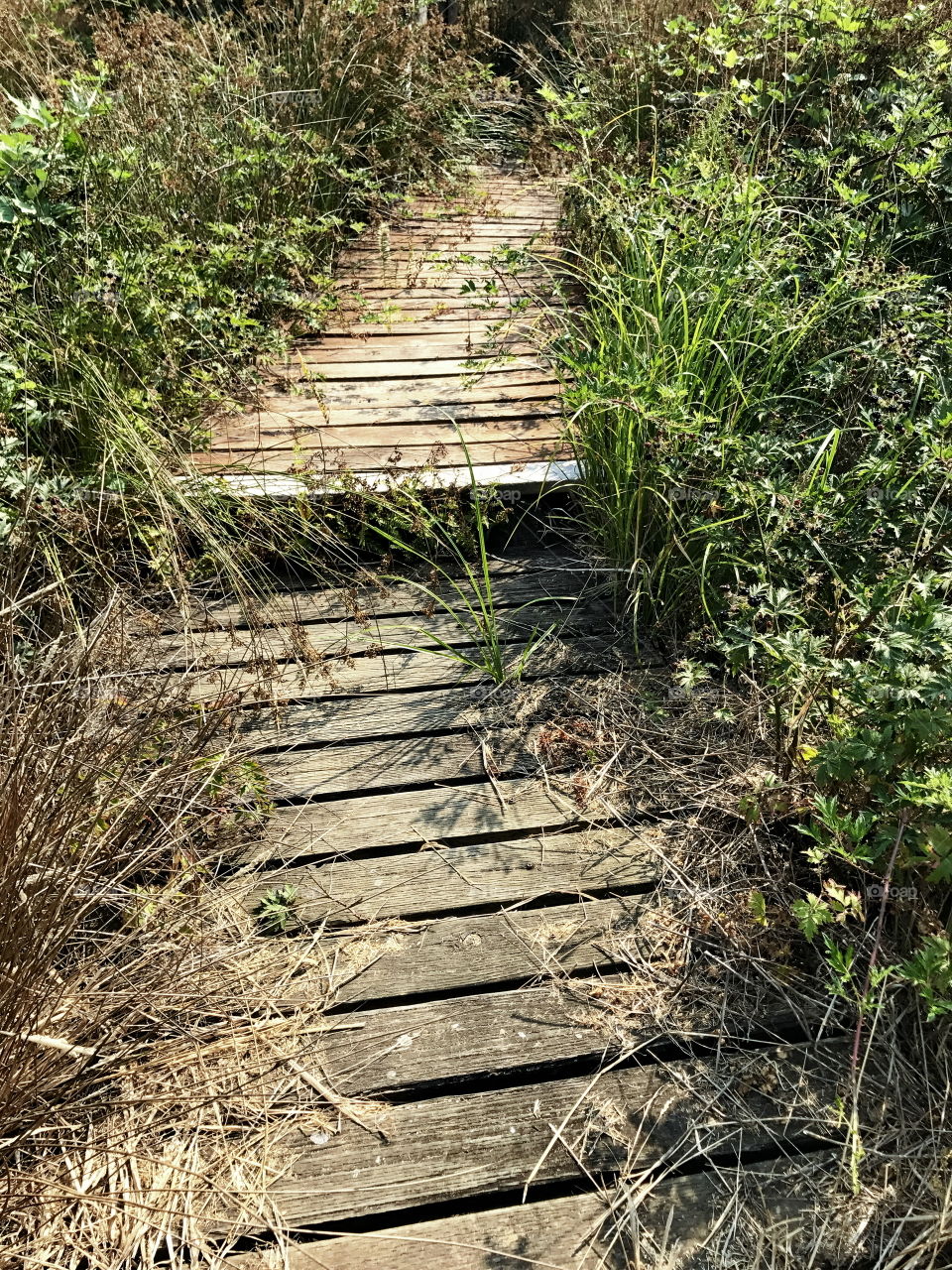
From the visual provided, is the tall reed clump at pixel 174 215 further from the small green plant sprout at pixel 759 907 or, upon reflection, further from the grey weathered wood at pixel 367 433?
the small green plant sprout at pixel 759 907

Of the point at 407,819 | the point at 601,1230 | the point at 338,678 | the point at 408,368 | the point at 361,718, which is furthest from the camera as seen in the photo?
the point at 408,368

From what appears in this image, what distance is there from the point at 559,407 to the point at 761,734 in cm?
187

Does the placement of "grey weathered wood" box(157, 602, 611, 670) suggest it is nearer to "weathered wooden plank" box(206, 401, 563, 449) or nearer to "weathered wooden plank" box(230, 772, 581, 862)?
"weathered wooden plank" box(230, 772, 581, 862)

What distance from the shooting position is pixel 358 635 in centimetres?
281

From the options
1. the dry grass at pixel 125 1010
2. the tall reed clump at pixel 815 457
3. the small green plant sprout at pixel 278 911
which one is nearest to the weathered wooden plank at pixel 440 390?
the tall reed clump at pixel 815 457

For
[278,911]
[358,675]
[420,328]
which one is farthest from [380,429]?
[278,911]

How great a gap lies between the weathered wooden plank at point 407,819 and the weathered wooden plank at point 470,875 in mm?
44

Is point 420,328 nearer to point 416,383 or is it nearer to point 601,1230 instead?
point 416,383

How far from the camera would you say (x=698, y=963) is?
6.22 feet

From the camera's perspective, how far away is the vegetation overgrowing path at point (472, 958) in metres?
1.53

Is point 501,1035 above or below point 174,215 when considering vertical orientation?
below

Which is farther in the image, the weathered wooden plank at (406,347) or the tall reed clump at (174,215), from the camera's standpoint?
the weathered wooden plank at (406,347)

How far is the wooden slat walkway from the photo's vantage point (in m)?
1.52

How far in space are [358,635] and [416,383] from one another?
159cm
